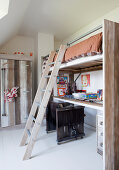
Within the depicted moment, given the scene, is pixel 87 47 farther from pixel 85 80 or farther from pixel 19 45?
pixel 19 45

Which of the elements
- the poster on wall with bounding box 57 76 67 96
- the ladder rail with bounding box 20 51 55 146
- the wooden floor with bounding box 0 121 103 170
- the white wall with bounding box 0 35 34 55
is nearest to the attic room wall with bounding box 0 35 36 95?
the white wall with bounding box 0 35 34 55

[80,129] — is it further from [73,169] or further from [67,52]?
[67,52]

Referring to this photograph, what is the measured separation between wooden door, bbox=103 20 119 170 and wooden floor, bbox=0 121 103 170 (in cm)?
45

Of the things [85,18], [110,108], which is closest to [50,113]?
[110,108]

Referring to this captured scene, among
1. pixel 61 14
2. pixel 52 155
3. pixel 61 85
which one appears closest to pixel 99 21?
pixel 61 14

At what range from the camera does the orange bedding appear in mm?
1333

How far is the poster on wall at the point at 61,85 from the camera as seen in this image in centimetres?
294

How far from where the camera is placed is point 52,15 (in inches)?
100

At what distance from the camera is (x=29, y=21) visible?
9.03ft

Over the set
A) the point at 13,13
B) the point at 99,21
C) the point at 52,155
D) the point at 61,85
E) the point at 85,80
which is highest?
the point at 99,21

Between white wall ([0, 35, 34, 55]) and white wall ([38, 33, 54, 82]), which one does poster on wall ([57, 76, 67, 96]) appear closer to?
white wall ([38, 33, 54, 82])

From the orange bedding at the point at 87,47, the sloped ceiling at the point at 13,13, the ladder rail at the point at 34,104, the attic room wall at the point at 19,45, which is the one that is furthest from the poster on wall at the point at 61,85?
the sloped ceiling at the point at 13,13

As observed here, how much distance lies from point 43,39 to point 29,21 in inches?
27.9

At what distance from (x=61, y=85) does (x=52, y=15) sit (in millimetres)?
1629
